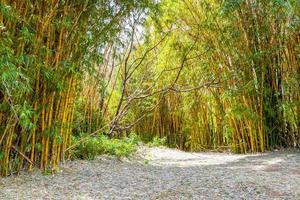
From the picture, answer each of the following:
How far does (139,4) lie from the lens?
391 cm

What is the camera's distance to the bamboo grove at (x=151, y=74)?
2770mm

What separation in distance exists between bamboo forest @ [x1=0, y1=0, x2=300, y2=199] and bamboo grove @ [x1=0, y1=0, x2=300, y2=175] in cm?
1

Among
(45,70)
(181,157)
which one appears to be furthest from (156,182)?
(181,157)

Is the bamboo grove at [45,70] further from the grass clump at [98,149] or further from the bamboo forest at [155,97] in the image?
the grass clump at [98,149]

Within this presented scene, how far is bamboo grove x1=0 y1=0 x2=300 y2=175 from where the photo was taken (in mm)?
2770

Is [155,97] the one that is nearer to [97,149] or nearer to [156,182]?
[97,149]

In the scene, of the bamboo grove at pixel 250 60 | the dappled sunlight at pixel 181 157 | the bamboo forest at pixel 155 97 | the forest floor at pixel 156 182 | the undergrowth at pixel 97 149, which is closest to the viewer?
the forest floor at pixel 156 182

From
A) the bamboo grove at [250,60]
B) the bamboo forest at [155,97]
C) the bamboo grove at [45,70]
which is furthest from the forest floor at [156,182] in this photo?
the bamboo grove at [250,60]

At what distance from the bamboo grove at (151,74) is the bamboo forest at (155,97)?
0.05ft

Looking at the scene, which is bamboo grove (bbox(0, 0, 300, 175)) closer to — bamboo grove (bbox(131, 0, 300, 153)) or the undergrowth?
bamboo grove (bbox(131, 0, 300, 153))

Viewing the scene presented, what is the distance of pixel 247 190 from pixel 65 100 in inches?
65.1

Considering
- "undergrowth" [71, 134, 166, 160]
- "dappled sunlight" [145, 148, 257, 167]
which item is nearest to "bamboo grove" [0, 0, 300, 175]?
"undergrowth" [71, 134, 166, 160]

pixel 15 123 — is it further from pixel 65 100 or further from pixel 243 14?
pixel 243 14

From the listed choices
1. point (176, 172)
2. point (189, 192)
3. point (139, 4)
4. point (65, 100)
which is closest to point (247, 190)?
point (189, 192)
